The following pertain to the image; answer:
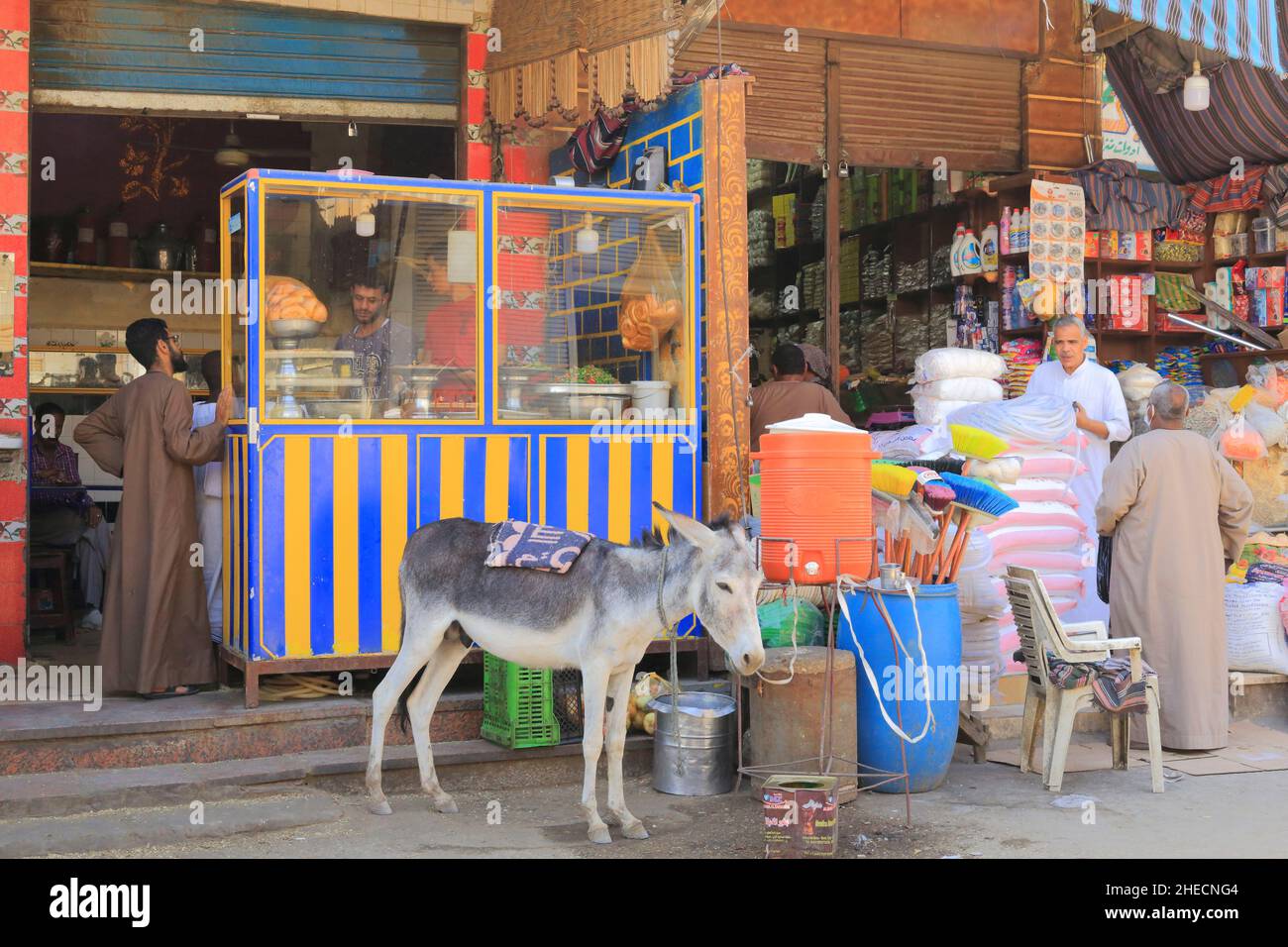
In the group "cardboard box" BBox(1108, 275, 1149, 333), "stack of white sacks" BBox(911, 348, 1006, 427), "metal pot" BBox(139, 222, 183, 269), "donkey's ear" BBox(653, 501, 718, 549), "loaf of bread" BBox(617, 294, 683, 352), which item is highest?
"metal pot" BBox(139, 222, 183, 269)

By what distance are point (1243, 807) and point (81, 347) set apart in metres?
9.50

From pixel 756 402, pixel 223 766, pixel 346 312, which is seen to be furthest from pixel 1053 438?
pixel 223 766

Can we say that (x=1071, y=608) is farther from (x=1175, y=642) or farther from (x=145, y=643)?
(x=145, y=643)

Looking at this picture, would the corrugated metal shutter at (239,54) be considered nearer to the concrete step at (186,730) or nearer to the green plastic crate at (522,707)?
the concrete step at (186,730)

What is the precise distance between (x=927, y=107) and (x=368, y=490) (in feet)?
17.8

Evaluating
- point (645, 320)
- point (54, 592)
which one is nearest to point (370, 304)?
point (645, 320)

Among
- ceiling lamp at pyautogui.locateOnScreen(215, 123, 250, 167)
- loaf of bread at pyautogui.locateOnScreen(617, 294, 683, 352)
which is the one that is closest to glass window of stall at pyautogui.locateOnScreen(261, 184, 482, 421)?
loaf of bread at pyautogui.locateOnScreen(617, 294, 683, 352)

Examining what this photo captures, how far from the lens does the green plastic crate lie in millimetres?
6391

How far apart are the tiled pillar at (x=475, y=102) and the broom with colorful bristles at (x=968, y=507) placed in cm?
358

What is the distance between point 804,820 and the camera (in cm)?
525

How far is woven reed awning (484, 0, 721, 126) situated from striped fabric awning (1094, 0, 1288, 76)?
2482 millimetres

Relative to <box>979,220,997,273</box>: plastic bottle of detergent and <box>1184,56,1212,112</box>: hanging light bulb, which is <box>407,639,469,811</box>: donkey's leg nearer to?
<box>979,220,997,273</box>: plastic bottle of detergent

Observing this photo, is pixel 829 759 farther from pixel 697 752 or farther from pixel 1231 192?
pixel 1231 192
